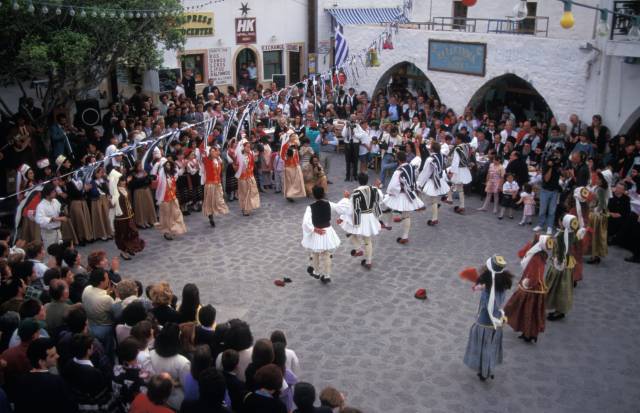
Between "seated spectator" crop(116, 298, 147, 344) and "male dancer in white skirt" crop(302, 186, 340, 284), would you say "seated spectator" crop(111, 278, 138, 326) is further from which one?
"male dancer in white skirt" crop(302, 186, 340, 284)

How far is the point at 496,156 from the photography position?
13.4 metres

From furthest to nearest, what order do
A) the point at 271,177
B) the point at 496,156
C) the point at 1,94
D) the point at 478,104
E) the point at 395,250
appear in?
the point at 478,104 < the point at 1,94 < the point at 271,177 < the point at 496,156 < the point at 395,250

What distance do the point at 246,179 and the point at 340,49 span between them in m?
9.92

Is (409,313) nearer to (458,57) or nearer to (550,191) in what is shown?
(550,191)

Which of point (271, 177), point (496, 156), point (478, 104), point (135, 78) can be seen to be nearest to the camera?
point (496, 156)

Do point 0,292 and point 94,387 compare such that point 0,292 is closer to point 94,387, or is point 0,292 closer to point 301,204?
point 94,387

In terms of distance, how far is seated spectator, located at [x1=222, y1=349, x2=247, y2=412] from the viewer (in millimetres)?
5387

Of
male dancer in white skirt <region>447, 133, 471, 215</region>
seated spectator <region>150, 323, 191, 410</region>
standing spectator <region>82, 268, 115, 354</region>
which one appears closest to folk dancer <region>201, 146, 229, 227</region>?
male dancer in white skirt <region>447, 133, 471, 215</region>

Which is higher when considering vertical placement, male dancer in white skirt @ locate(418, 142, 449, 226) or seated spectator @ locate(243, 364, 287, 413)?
male dancer in white skirt @ locate(418, 142, 449, 226)

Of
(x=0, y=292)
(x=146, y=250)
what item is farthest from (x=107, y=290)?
(x=146, y=250)

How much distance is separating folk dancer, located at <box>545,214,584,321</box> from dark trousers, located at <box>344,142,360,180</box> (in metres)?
6.95

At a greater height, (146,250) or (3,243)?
(3,243)

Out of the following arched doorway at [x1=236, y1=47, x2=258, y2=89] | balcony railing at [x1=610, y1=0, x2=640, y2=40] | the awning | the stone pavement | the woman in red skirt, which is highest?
the awning

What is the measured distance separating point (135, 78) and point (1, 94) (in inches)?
159
